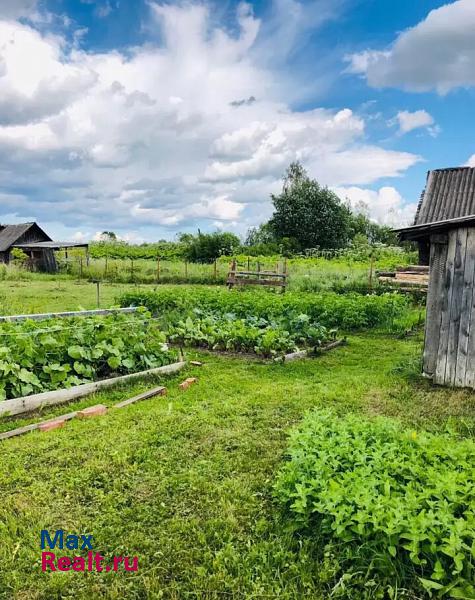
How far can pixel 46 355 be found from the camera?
548cm

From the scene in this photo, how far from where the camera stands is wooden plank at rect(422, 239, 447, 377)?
582 centimetres

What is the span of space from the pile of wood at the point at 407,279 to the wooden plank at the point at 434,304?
8541mm

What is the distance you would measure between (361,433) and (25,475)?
2.59m

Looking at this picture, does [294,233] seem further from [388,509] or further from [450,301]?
[388,509]

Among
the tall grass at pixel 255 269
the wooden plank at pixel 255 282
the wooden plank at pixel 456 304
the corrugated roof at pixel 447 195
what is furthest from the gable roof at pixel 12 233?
the wooden plank at pixel 456 304

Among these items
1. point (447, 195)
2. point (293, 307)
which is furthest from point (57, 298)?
point (447, 195)

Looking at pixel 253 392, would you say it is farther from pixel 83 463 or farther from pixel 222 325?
pixel 222 325

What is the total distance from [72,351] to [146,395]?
3.61ft

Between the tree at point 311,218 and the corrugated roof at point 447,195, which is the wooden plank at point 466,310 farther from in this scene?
the tree at point 311,218

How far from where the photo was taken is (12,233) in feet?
111

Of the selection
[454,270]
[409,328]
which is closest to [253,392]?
[454,270]

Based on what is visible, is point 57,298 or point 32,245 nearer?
point 57,298

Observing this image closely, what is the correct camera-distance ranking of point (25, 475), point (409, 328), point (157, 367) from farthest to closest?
point (409, 328) → point (157, 367) → point (25, 475)

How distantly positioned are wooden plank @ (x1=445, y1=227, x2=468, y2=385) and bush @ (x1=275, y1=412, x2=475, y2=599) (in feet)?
8.76
